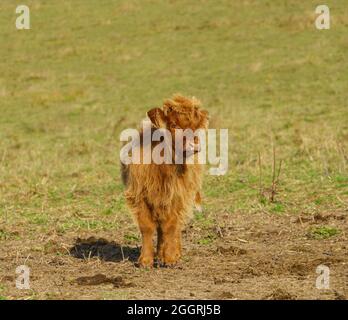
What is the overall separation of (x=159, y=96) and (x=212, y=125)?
5.65 metres

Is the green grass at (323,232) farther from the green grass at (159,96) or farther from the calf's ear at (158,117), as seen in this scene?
the calf's ear at (158,117)

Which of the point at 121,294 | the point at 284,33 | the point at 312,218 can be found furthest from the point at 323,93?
the point at 121,294

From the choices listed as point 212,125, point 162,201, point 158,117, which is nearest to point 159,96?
point 212,125

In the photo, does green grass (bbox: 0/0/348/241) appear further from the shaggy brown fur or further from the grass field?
the shaggy brown fur

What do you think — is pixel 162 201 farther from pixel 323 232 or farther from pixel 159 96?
pixel 159 96

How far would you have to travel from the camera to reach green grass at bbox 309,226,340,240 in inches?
343

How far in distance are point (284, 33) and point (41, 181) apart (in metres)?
19.3

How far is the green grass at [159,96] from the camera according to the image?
1143 cm

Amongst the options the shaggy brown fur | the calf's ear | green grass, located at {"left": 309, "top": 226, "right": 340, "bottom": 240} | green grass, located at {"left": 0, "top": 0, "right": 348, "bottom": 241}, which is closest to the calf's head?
the calf's ear

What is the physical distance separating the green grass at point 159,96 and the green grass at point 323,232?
115cm

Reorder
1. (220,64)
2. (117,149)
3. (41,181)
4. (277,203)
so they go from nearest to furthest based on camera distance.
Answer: (277,203), (41,181), (117,149), (220,64)

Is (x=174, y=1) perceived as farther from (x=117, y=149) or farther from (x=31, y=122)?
(x=117, y=149)

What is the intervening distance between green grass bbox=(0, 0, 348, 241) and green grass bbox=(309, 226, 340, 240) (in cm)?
115

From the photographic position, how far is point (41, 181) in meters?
12.9
